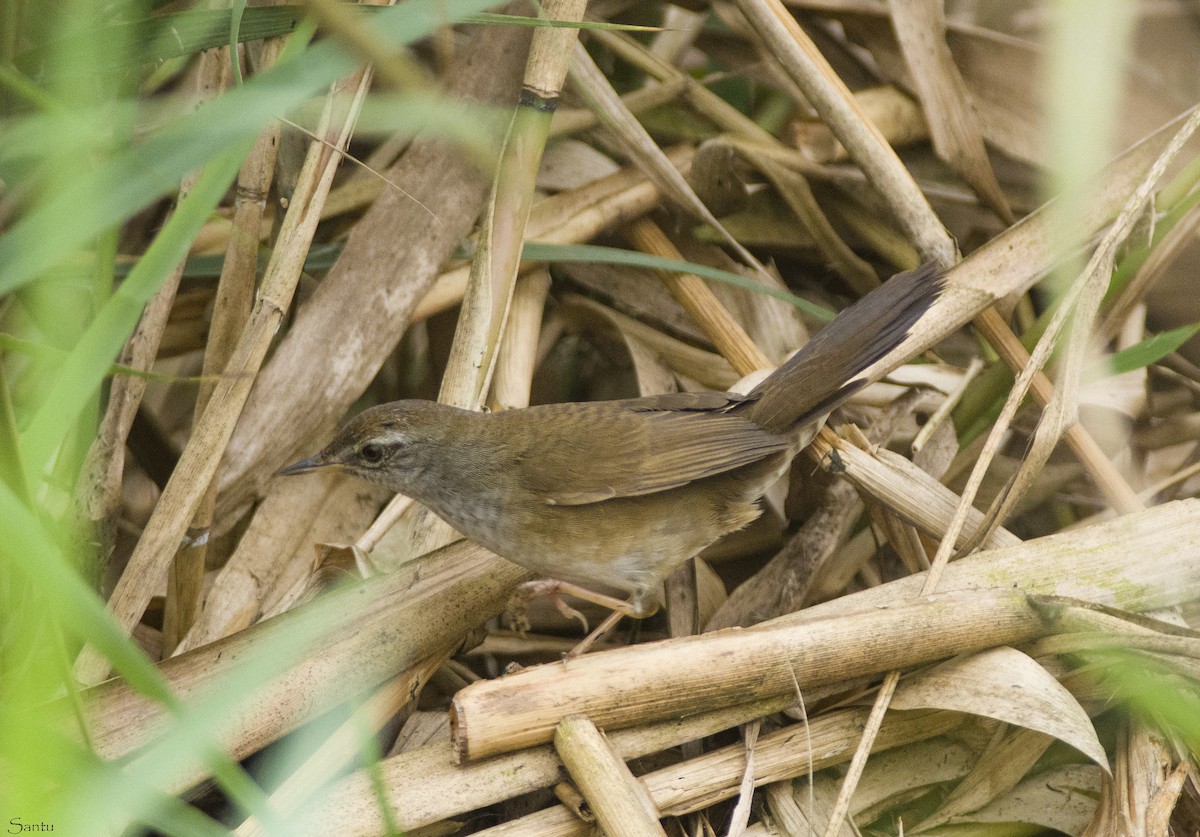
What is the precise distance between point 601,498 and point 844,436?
2.36 feet

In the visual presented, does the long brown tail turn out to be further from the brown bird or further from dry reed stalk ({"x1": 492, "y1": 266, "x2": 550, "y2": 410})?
dry reed stalk ({"x1": 492, "y1": 266, "x2": 550, "y2": 410})

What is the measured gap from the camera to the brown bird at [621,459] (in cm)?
280

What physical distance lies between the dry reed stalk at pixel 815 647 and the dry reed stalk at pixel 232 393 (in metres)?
0.82

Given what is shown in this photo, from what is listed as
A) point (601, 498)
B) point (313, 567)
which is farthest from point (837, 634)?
point (313, 567)

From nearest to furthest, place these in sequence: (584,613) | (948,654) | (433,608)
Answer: (948,654), (433,608), (584,613)

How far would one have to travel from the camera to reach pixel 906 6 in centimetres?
347

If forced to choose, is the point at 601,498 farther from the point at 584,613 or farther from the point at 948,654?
the point at 948,654

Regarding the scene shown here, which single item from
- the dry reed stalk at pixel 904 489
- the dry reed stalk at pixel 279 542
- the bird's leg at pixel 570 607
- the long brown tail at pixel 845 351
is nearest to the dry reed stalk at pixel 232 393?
the dry reed stalk at pixel 279 542

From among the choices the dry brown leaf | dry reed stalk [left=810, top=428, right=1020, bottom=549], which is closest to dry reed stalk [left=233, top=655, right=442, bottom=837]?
the dry brown leaf

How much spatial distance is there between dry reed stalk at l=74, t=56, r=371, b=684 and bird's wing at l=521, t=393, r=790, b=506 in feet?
2.61

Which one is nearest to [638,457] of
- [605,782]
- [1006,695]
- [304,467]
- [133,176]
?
[304,467]

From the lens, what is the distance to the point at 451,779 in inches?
87.8

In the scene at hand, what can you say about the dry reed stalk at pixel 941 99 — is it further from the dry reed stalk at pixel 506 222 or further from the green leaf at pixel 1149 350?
the dry reed stalk at pixel 506 222

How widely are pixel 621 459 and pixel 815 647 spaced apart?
0.83m
